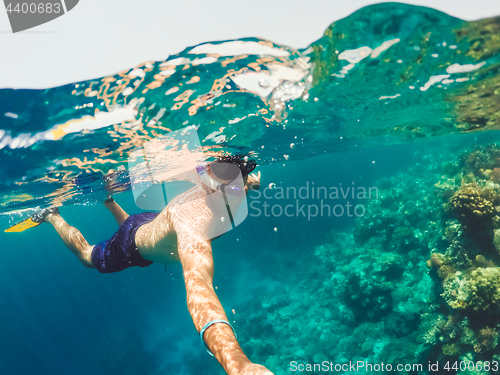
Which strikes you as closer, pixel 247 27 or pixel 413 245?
pixel 247 27

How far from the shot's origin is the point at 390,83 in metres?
7.95

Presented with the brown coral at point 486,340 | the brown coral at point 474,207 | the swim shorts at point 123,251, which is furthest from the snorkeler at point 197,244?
the brown coral at point 474,207

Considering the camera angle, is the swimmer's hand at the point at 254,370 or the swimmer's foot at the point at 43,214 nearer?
the swimmer's hand at the point at 254,370

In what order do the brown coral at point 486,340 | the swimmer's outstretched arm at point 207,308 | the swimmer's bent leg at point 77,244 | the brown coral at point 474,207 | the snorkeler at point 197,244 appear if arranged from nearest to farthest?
the swimmer's outstretched arm at point 207,308 → the snorkeler at point 197,244 → the swimmer's bent leg at point 77,244 → the brown coral at point 486,340 → the brown coral at point 474,207

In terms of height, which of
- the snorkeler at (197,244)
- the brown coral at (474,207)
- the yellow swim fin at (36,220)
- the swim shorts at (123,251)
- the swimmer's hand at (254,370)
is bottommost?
the brown coral at (474,207)

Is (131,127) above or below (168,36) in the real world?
below

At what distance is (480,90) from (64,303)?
133156 mm

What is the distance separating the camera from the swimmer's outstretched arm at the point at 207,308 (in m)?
1.81

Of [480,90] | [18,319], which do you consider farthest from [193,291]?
[18,319]

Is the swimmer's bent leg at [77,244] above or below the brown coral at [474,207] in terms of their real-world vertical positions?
above

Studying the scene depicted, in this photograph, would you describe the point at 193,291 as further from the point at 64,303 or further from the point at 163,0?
the point at 64,303

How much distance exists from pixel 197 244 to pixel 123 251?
11.0ft

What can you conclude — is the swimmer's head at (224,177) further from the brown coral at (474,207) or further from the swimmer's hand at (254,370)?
the brown coral at (474,207)

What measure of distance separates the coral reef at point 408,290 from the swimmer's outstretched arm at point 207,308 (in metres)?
9.47
